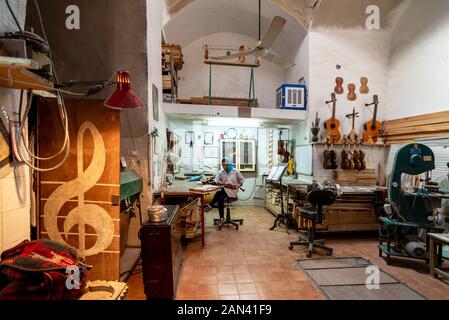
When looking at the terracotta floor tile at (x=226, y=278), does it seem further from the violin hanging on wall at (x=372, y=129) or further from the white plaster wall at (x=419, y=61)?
the white plaster wall at (x=419, y=61)

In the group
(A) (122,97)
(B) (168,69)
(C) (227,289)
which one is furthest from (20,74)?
(B) (168,69)

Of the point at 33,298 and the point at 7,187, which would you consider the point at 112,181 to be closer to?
the point at 7,187

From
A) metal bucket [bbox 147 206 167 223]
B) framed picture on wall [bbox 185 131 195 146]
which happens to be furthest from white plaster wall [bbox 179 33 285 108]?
metal bucket [bbox 147 206 167 223]

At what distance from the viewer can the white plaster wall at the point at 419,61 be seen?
396 cm

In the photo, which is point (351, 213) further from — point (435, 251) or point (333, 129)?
point (333, 129)

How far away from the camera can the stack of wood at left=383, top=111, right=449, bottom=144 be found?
3869 millimetres

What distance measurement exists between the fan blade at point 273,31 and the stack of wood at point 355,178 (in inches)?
124

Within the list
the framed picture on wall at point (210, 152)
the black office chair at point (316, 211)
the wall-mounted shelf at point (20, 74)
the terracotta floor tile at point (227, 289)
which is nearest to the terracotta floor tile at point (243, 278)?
the terracotta floor tile at point (227, 289)

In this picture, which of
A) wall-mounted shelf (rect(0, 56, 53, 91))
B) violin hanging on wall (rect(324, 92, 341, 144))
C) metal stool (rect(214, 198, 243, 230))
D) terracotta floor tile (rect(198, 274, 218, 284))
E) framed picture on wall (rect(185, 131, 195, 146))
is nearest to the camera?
wall-mounted shelf (rect(0, 56, 53, 91))

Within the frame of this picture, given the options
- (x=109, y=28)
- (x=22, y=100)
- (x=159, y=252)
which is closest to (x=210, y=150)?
(x=109, y=28)

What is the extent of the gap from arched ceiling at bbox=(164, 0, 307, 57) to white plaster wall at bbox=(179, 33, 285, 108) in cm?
18

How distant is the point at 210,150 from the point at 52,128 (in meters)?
4.44

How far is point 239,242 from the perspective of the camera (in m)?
4.01

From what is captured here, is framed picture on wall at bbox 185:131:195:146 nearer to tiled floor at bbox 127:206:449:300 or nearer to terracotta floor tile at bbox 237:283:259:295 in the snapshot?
tiled floor at bbox 127:206:449:300
